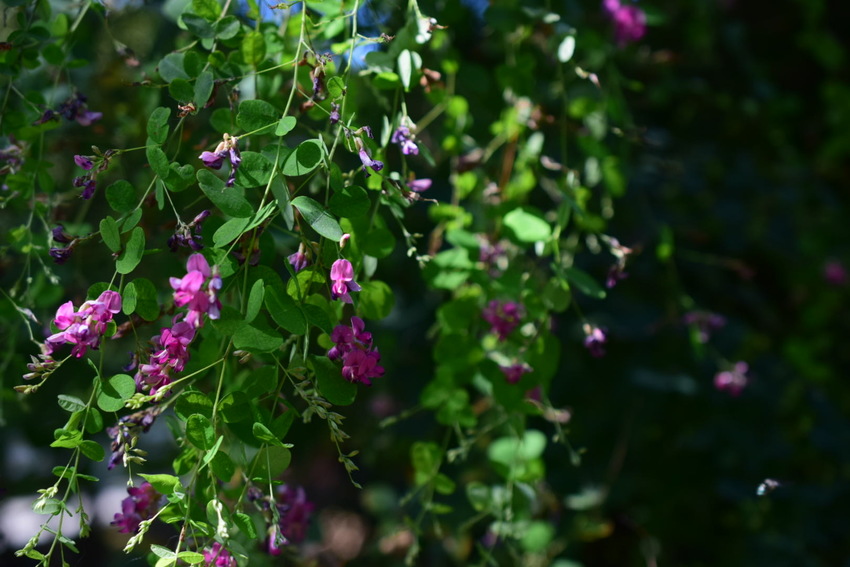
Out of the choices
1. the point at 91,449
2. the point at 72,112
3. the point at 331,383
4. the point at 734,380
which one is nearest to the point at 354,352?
Answer: the point at 331,383

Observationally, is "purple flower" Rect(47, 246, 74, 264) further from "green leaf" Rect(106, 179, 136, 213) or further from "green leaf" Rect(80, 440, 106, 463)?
"green leaf" Rect(80, 440, 106, 463)

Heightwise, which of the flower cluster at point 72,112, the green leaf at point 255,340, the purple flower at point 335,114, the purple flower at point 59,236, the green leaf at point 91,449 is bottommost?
the green leaf at point 91,449

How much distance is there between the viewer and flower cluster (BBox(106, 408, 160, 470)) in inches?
26.5

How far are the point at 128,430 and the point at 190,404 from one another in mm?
62

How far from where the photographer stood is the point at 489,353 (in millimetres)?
1024

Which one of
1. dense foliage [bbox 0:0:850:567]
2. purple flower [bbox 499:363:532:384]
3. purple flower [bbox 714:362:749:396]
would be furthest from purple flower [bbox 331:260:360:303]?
purple flower [bbox 714:362:749:396]

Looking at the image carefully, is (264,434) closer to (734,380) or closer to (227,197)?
(227,197)

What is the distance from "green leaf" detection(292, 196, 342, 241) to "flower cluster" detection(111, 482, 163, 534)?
1.07ft

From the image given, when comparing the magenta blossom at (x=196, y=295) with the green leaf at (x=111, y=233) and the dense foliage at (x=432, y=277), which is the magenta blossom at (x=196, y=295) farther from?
the green leaf at (x=111, y=233)

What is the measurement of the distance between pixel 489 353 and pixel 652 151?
923 millimetres

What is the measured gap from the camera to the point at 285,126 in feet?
2.25

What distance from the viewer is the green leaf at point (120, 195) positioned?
2.42 feet

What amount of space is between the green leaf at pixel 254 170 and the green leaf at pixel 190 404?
0.61ft

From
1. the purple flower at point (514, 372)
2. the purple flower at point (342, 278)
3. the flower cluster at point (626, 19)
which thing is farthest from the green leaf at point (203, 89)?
→ the flower cluster at point (626, 19)
